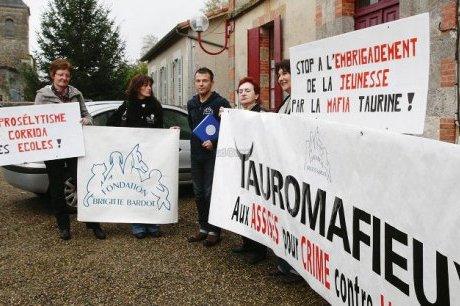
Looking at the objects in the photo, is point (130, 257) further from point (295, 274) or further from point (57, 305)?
point (295, 274)

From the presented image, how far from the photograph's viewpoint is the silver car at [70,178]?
5773 millimetres

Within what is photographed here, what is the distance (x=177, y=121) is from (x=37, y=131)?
2585mm

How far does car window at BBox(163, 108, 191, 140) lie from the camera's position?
278 inches

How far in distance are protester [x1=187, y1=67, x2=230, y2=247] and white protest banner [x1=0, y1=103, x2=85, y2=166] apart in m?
1.25

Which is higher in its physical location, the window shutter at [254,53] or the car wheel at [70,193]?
the window shutter at [254,53]

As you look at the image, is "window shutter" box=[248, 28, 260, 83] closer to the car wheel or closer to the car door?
the car door

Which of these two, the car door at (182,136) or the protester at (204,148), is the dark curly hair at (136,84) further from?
the car door at (182,136)

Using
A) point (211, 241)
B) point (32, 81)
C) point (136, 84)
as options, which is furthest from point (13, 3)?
point (211, 241)

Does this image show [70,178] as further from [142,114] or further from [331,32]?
[331,32]

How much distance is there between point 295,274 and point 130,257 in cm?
156

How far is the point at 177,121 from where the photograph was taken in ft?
23.5

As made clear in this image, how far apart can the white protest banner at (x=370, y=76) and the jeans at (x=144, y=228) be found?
230cm

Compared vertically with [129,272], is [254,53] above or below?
above

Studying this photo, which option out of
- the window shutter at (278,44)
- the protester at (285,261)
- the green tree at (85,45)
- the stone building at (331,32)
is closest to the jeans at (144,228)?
the protester at (285,261)
